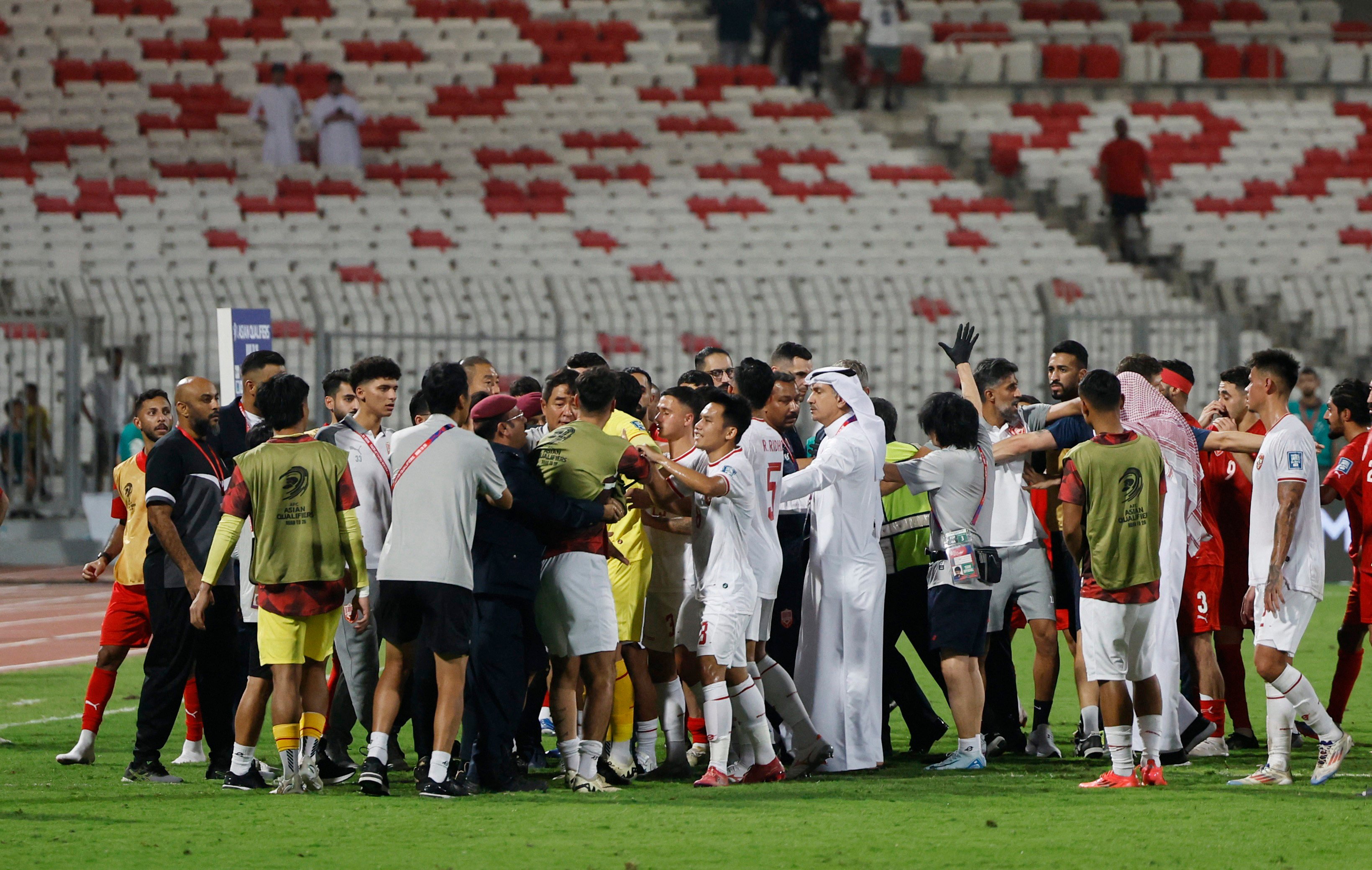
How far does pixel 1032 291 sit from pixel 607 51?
34.6ft

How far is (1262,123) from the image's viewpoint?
1156 inches

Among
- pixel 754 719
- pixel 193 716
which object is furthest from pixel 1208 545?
pixel 193 716

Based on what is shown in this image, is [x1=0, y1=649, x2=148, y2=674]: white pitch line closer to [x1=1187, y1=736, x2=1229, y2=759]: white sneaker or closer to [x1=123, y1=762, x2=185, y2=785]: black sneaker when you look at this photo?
[x1=123, y1=762, x2=185, y2=785]: black sneaker

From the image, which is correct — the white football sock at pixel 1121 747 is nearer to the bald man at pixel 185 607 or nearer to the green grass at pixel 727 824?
the green grass at pixel 727 824

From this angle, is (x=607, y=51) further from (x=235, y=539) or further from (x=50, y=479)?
(x=235, y=539)

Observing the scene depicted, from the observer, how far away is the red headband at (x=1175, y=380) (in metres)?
9.08

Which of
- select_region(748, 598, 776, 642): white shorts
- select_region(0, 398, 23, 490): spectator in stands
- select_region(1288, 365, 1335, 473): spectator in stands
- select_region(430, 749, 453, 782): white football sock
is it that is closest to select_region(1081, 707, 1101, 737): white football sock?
select_region(748, 598, 776, 642): white shorts

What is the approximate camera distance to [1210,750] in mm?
8812

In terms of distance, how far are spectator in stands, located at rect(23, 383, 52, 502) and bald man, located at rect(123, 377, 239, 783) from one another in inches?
448

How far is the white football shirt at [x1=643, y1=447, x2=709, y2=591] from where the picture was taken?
8.14 m

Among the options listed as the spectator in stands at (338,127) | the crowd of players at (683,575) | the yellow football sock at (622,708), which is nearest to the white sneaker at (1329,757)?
the crowd of players at (683,575)

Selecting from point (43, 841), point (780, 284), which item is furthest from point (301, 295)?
point (43, 841)

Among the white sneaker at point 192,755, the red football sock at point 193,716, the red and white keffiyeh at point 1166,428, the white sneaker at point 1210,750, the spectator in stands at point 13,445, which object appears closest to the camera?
the red and white keffiyeh at point 1166,428

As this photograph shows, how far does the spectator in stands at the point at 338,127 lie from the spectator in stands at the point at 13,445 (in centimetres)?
820
